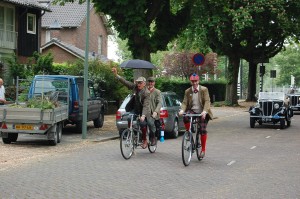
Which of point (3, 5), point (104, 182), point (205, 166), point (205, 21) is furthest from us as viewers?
point (3, 5)

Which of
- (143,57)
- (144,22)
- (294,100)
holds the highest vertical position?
(144,22)

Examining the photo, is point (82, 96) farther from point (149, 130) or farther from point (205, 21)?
point (205, 21)

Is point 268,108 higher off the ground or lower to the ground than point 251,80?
lower

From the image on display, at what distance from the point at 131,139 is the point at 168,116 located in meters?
4.65

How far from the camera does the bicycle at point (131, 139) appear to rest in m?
11.8

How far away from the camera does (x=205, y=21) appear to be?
29547 mm

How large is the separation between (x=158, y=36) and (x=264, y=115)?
205 inches

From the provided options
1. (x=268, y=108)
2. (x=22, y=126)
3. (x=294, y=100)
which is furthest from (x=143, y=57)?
(x=294, y=100)

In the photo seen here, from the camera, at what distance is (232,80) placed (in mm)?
38000

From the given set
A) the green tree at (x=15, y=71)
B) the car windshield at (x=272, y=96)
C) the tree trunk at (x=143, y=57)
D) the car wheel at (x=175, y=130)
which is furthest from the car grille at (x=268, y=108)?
the green tree at (x=15, y=71)

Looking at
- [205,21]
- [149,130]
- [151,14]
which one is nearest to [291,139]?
[149,130]

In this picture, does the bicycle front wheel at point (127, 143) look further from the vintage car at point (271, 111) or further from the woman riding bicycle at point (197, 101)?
the vintage car at point (271, 111)

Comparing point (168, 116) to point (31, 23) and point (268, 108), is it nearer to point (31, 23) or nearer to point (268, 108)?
point (268, 108)

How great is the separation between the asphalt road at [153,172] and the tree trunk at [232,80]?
22.7m
